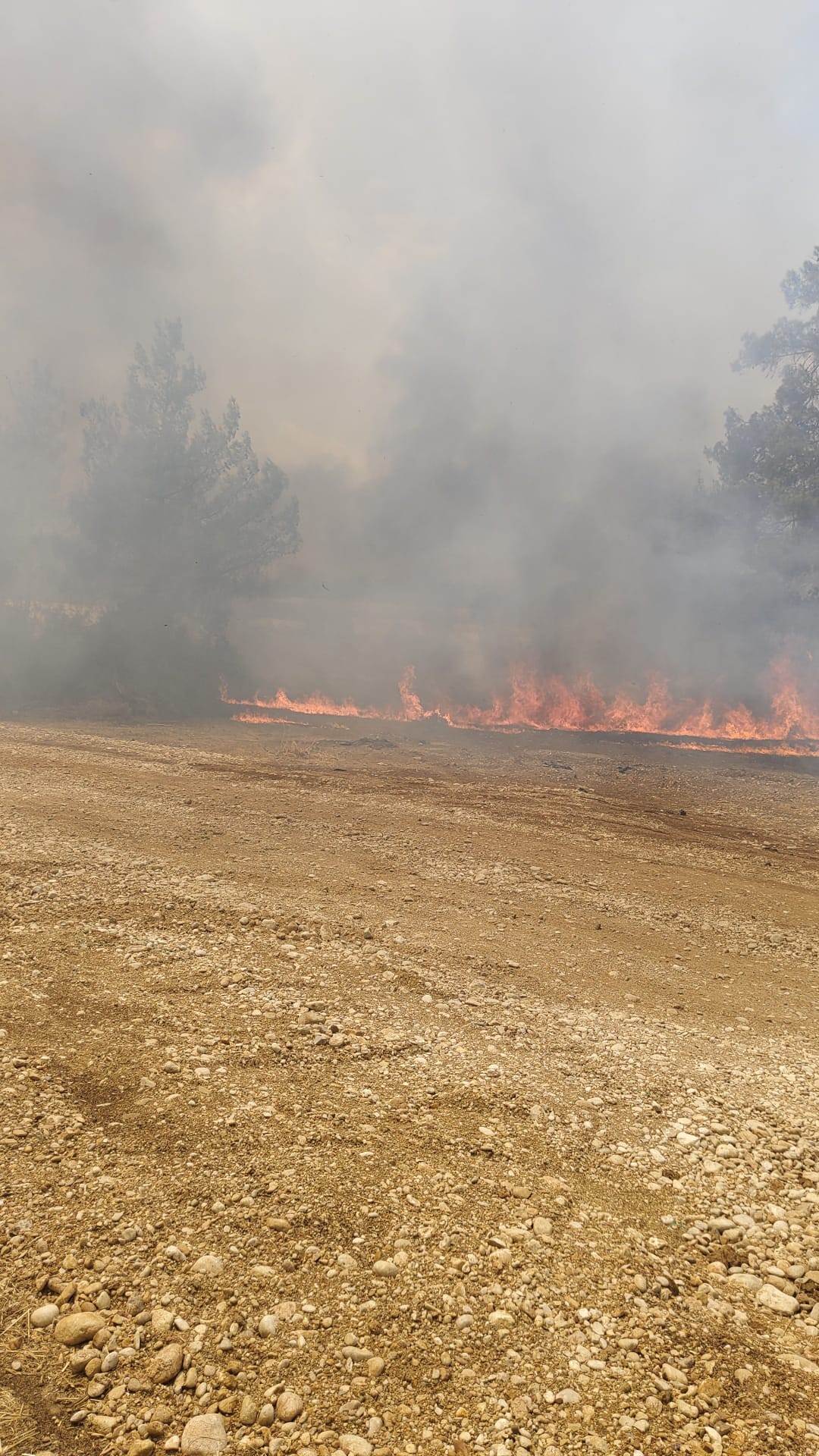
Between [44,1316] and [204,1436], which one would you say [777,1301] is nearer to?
[204,1436]

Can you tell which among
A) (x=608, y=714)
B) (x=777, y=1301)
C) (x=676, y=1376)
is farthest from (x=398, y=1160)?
(x=608, y=714)

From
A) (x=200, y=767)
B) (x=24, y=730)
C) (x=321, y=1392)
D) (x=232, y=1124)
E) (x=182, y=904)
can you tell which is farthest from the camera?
(x=24, y=730)

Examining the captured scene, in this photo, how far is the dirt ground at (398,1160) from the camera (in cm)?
281

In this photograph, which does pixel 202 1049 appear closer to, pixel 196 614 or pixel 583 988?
pixel 583 988

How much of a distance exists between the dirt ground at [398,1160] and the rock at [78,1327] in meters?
0.02

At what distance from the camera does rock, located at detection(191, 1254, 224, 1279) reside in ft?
10.8

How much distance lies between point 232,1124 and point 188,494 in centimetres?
3587

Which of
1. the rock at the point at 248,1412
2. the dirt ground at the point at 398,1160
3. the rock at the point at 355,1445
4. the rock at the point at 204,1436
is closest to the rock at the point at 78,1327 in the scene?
the dirt ground at the point at 398,1160

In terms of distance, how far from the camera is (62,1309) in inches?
119

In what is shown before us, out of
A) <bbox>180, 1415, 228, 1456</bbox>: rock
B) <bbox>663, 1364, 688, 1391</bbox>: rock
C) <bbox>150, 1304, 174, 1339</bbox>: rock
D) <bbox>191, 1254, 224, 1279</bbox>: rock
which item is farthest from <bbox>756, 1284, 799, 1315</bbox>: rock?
<bbox>150, 1304, 174, 1339</bbox>: rock

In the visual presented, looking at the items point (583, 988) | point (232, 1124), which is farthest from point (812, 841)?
point (232, 1124)

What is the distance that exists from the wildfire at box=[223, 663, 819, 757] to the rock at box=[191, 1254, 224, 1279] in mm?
28830

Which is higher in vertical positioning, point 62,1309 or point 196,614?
point 196,614

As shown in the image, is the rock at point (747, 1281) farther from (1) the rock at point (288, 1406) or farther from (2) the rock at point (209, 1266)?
(2) the rock at point (209, 1266)
